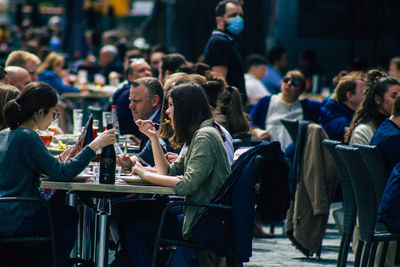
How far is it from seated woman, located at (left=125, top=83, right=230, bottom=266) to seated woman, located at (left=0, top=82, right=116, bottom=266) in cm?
44

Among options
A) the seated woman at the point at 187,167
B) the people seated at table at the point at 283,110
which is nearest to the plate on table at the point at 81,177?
the seated woman at the point at 187,167

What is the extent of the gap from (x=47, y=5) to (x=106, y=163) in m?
61.7

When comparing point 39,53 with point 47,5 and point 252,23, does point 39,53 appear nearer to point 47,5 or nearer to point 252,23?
point 252,23

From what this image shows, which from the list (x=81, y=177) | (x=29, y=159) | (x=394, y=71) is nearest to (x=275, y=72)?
(x=394, y=71)

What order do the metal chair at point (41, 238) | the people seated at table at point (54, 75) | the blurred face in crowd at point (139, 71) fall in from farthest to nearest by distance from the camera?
the people seated at table at point (54, 75), the blurred face in crowd at point (139, 71), the metal chair at point (41, 238)

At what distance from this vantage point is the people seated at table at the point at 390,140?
18.9ft

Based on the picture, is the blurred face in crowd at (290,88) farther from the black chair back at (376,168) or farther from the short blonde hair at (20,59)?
the black chair back at (376,168)

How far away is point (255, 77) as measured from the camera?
12164 millimetres

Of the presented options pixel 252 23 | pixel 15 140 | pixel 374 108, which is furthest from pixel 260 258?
pixel 252 23

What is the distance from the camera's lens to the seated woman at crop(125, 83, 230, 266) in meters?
5.23

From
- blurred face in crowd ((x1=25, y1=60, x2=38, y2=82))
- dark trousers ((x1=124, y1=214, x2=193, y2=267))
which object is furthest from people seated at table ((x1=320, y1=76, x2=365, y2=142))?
blurred face in crowd ((x1=25, y1=60, x2=38, y2=82))

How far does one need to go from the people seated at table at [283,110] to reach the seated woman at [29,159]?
447 cm

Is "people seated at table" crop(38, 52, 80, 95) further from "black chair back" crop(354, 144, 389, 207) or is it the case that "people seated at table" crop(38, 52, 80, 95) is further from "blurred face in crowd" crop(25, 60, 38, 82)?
"black chair back" crop(354, 144, 389, 207)

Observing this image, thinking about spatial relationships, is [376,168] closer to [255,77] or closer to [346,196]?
[346,196]
